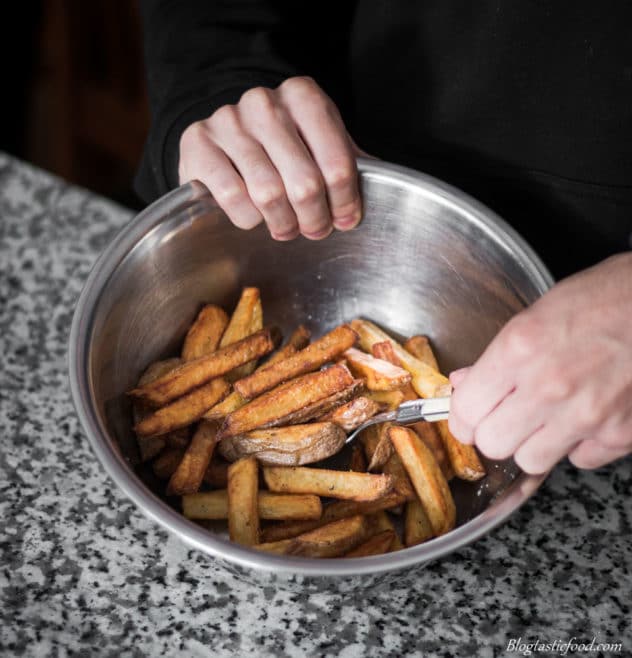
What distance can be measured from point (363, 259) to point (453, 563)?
654 millimetres

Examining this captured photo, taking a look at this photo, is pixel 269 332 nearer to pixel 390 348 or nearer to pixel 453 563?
pixel 390 348

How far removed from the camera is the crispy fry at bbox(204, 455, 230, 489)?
→ 150 cm

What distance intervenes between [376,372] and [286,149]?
1.44ft

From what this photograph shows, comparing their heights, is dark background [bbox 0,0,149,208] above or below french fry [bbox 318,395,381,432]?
below

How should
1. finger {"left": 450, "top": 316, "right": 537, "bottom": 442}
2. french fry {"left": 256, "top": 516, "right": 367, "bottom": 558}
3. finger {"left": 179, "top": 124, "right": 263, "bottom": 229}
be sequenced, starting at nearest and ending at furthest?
finger {"left": 450, "top": 316, "right": 537, "bottom": 442} → french fry {"left": 256, "top": 516, "right": 367, "bottom": 558} → finger {"left": 179, "top": 124, "right": 263, "bottom": 229}

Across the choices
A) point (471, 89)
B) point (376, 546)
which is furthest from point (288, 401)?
point (471, 89)

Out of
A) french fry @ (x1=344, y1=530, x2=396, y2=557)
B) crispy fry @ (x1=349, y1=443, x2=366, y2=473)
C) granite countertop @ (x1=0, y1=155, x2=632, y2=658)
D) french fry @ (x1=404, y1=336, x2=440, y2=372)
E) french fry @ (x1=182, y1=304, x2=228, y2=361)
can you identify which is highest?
french fry @ (x1=182, y1=304, x2=228, y2=361)

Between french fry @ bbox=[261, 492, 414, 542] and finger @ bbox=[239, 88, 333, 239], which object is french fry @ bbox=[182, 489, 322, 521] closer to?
french fry @ bbox=[261, 492, 414, 542]

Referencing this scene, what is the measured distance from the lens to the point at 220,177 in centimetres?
149

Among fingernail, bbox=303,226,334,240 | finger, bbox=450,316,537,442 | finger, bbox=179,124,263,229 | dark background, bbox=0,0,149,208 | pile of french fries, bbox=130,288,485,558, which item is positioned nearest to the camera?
finger, bbox=450,316,537,442

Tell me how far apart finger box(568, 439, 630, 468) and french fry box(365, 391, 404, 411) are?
13.6 inches

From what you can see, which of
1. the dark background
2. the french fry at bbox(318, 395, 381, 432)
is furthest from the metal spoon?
the dark background

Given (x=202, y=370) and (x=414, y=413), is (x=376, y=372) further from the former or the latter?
(x=202, y=370)

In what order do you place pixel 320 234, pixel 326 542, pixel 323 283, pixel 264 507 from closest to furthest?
1. pixel 326 542
2. pixel 264 507
3. pixel 320 234
4. pixel 323 283
